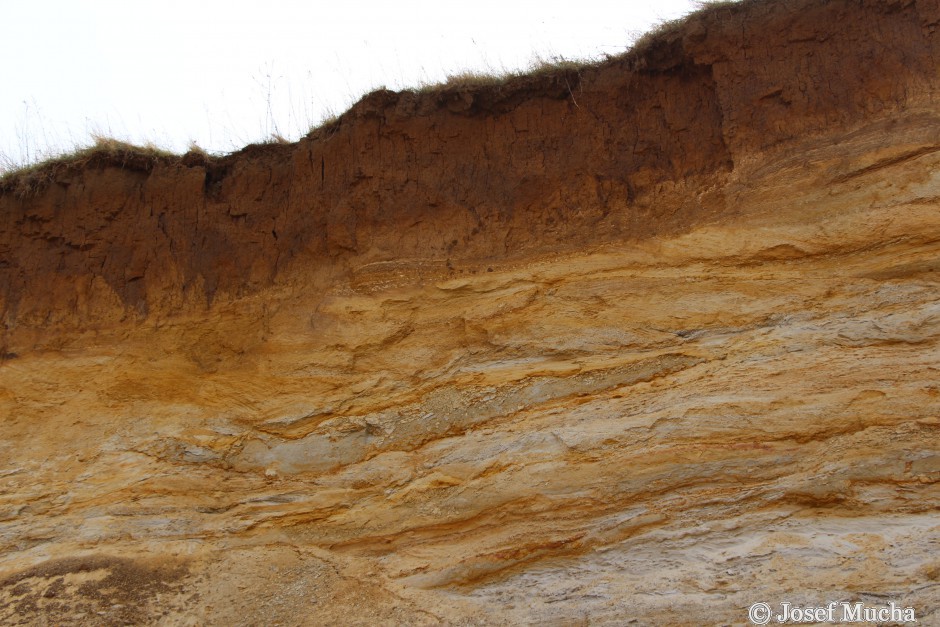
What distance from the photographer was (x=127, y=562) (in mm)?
6148

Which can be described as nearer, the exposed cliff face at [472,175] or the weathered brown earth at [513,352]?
the weathered brown earth at [513,352]

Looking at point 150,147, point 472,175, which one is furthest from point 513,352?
point 150,147

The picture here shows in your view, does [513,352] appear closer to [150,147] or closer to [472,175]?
→ [472,175]

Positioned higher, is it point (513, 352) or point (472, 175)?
point (472, 175)

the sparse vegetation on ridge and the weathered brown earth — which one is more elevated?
the sparse vegetation on ridge

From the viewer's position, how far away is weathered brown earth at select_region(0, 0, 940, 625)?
5422 mm

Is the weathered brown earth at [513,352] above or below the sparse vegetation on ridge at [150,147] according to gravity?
below

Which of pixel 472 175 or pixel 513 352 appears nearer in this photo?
pixel 513 352

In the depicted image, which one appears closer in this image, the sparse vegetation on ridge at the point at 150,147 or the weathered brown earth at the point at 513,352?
the weathered brown earth at the point at 513,352

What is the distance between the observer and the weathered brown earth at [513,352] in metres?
5.42

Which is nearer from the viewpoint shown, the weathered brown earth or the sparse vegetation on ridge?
the weathered brown earth

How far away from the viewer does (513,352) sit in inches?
262

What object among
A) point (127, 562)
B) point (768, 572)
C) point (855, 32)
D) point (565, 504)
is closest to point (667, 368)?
point (565, 504)

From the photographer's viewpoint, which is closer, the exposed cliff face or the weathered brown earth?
the weathered brown earth
